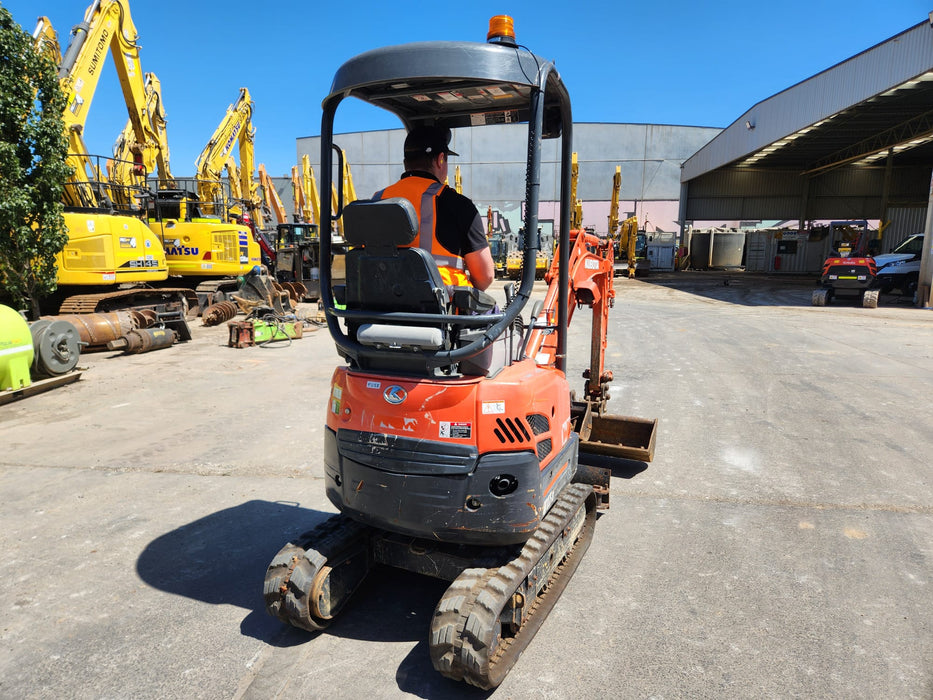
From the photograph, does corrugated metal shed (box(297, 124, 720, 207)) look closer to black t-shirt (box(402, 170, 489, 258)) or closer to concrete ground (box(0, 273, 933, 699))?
concrete ground (box(0, 273, 933, 699))

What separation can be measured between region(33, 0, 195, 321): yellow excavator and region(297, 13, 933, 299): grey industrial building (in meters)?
12.3

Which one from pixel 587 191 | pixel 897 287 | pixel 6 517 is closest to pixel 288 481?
pixel 6 517

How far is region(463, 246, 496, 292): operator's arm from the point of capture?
302 cm

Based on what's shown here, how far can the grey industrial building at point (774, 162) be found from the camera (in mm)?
19047

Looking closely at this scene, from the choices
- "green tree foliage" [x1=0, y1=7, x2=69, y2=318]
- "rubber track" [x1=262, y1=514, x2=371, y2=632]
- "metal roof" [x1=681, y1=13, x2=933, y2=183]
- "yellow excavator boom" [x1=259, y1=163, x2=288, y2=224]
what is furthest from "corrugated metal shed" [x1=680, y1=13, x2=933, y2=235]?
"yellow excavator boom" [x1=259, y1=163, x2=288, y2=224]

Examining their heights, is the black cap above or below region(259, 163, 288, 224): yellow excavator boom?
below

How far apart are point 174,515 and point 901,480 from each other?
5.97 m

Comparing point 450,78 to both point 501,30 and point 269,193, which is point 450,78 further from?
point 269,193

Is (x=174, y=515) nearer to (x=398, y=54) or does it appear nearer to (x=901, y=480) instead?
(x=398, y=54)

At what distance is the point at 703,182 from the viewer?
37.4 meters

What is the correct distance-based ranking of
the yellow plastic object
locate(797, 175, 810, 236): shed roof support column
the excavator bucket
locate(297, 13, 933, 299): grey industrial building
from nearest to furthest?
1. the excavator bucket
2. the yellow plastic object
3. locate(297, 13, 933, 299): grey industrial building
4. locate(797, 175, 810, 236): shed roof support column

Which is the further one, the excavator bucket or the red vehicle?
the red vehicle

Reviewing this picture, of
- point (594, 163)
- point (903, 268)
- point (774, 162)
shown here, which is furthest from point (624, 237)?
point (903, 268)

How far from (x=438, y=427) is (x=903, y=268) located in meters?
22.5
